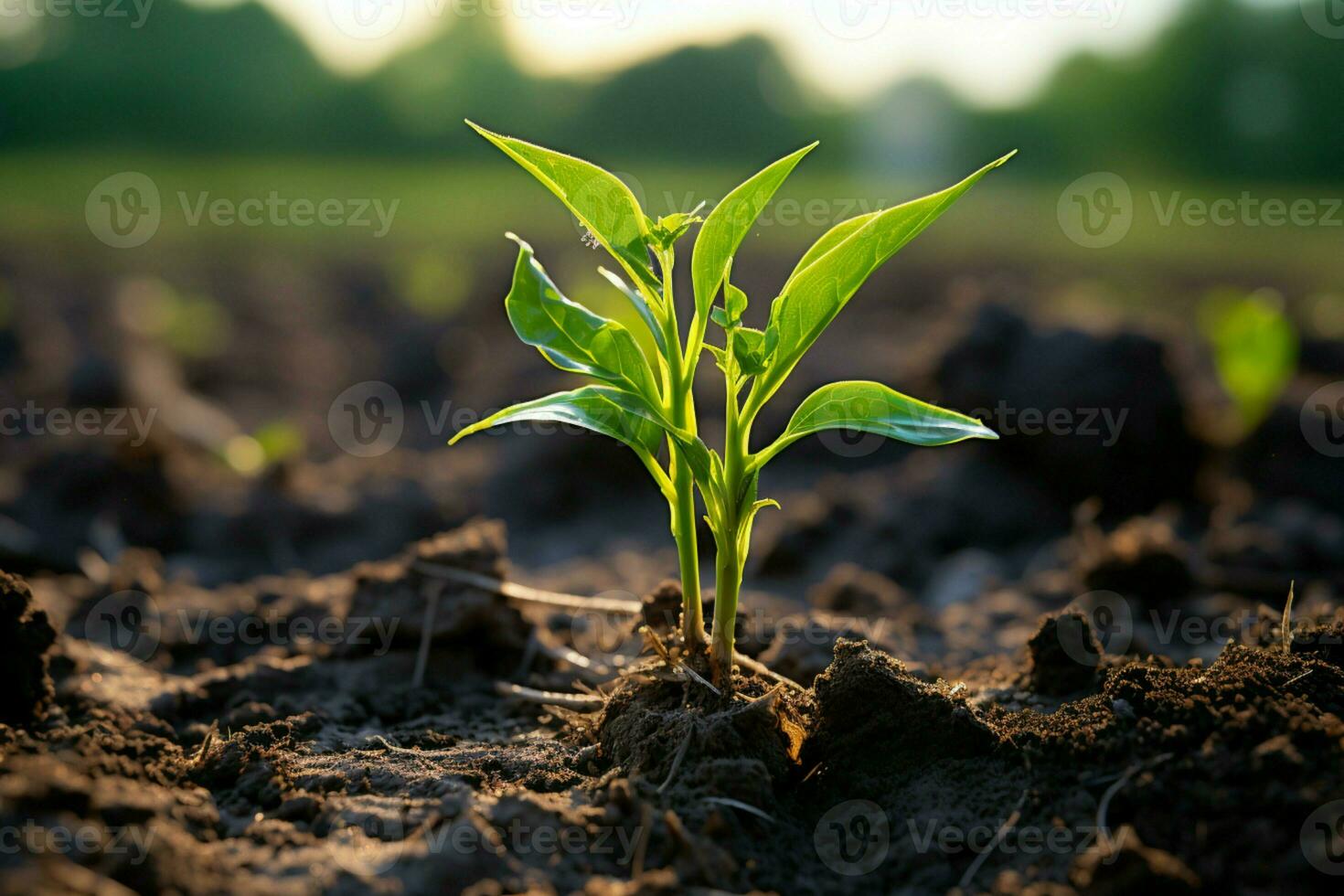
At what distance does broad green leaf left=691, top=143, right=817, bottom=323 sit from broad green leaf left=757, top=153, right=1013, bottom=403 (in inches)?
4.6

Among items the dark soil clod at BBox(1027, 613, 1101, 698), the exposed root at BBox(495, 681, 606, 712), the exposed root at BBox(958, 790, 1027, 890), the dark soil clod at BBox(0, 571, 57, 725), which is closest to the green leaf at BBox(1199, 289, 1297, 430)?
the dark soil clod at BBox(1027, 613, 1101, 698)

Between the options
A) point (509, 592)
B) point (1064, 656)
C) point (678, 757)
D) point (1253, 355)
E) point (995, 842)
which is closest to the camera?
point (995, 842)

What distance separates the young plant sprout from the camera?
4.97 ft

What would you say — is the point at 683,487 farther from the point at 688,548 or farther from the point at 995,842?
the point at 995,842

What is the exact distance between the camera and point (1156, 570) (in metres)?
2.78

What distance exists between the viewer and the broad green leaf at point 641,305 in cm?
152

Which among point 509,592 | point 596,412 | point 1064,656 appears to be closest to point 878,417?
point 596,412

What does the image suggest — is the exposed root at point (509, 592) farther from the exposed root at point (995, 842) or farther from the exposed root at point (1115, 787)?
the exposed root at point (1115, 787)

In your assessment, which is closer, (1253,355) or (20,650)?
(20,650)

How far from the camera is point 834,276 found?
1.59 metres

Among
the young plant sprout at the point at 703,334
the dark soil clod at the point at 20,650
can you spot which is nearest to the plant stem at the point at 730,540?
the young plant sprout at the point at 703,334

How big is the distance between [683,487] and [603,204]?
51cm

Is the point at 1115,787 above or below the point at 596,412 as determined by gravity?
below

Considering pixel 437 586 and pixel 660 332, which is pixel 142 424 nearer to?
pixel 437 586
